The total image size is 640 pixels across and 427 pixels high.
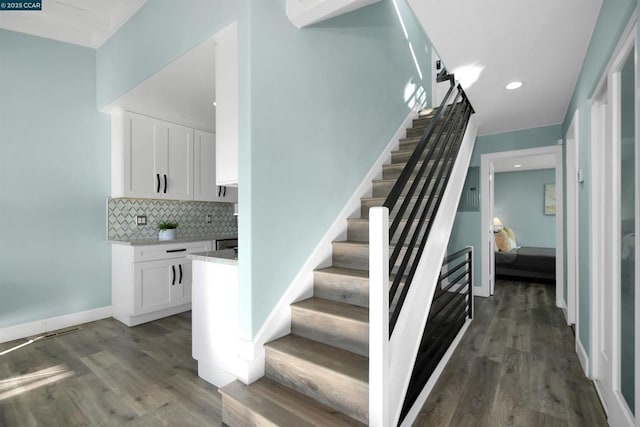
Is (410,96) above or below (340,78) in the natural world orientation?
above

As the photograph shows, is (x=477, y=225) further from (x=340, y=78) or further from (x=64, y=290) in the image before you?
(x=64, y=290)

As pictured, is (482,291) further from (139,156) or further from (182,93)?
(139,156)

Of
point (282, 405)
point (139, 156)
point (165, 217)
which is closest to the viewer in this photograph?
point (282, 405)

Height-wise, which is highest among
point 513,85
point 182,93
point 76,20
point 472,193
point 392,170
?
point 76,20

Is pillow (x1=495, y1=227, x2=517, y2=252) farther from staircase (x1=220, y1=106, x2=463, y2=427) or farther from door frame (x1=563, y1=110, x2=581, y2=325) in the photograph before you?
staircase (x1=220, y1=106, x2=463, y2=427)

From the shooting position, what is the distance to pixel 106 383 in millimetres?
2129

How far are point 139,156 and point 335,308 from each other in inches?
115

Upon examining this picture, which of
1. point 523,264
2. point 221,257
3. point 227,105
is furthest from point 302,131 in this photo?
point 523,264

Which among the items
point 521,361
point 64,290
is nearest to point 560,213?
point 521,361

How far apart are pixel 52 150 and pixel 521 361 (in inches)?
190

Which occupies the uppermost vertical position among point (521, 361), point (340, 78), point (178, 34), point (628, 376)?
point (178, 34)

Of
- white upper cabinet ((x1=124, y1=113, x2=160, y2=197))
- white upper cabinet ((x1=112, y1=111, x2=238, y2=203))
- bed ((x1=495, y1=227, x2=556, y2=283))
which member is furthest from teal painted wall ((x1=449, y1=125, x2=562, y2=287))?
white upper cabinet ((x1=124, y1=113, x2=160, y2=197))

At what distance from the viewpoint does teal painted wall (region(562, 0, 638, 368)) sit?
1696mm

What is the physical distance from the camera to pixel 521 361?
2482 millimetres
